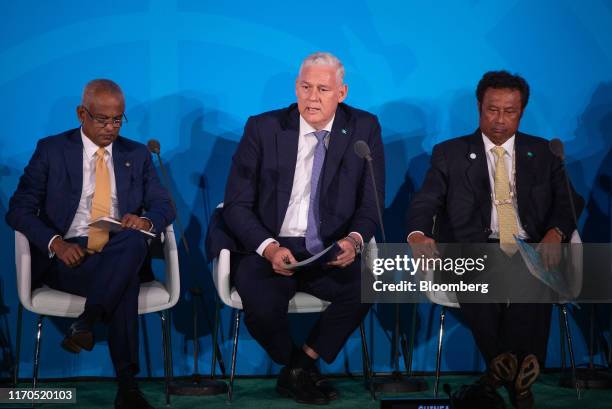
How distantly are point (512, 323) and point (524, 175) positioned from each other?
2.52ft

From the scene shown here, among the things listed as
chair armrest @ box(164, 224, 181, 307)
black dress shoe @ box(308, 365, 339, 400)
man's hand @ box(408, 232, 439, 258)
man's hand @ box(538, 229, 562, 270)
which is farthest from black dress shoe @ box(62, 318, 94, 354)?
man's hand @ box(538, 229, 562, 270)

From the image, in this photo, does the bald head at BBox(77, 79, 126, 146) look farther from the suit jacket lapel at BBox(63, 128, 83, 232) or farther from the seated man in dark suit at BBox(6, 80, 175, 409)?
the suit jacket lapel at BBox(63, 128, 83, 232)

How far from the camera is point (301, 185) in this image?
177 inches

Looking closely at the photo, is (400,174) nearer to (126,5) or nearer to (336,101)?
(336,101)

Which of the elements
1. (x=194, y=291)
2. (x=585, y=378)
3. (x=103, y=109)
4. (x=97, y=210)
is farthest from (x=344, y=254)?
(x=585, y=378)

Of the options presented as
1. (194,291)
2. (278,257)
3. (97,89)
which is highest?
(97,89)

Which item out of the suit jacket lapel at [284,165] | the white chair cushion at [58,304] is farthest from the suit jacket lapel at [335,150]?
the white chair cushion at [58,304]

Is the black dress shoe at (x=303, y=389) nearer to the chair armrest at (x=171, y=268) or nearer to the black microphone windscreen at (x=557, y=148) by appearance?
the chair armrest at (x=171, y=268)

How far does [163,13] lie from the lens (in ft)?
16.2

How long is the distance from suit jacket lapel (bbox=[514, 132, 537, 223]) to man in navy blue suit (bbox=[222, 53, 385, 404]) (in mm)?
693

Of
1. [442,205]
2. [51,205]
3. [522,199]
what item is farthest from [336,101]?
[51,205]

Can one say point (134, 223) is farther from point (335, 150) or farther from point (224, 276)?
point (335, 150)

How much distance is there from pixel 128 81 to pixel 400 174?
1542 millimetres

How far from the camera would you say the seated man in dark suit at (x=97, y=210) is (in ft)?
13.2
